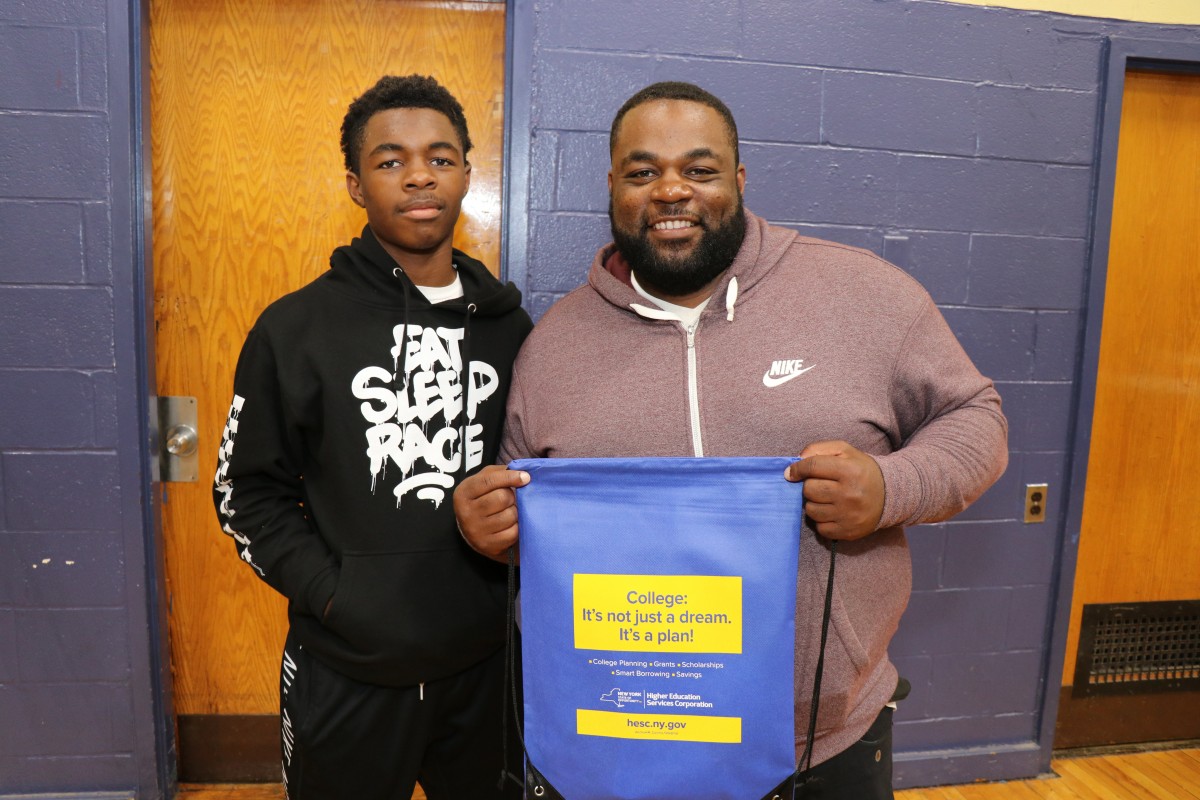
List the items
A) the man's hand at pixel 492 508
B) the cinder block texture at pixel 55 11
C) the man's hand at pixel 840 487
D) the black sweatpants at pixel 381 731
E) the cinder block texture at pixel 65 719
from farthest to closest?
the cinder block texture at pixel 65 719
the cinder block texture at pixel 55 11
the black sweatpants at pixel 381 731
the man's hand at pixel 492 508
the man's hand at pixel 840 487

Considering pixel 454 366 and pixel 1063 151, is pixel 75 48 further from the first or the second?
pixel 1063 151

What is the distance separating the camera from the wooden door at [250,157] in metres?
2.38

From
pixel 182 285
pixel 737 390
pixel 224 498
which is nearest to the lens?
pixel 737 390

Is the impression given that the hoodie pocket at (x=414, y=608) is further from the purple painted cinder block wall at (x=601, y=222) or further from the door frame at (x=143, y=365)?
the door frame at (x=143, y=365)

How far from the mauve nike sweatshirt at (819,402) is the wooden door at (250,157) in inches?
48.4

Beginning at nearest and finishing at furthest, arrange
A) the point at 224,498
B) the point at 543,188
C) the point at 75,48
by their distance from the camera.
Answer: the point at 224,498, the point at 75,48, the point at 543,188

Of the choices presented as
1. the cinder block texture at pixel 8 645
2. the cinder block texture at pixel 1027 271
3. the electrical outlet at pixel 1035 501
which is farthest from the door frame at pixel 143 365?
the electrical outlet at pixel 1035 501

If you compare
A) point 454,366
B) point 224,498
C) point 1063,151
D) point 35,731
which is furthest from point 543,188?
point 35,731

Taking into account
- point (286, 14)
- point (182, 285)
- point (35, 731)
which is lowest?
point (35, 731)

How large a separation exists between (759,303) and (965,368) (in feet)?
1.24

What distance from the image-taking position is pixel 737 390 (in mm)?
1389

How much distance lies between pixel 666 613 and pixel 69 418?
1908mm

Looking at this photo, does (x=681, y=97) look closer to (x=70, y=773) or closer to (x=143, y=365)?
(x=143, y=365)

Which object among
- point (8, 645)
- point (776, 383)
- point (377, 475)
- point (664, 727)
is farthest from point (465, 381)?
point (8, 645)
